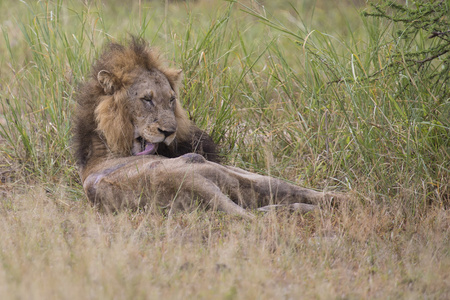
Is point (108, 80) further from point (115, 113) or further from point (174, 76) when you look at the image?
point (174, 76)

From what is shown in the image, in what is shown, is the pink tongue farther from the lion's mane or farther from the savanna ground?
the savanna ground

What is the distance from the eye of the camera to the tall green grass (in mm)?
5066

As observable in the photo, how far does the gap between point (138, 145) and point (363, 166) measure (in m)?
1.93

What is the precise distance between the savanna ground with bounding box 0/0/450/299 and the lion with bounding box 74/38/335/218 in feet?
0.55

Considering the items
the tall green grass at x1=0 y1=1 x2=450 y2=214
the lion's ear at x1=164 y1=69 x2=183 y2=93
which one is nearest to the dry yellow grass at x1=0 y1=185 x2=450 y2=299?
the tall green grass at x1=0 y1=1 x2=450 y2=214

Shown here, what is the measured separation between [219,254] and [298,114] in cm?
253

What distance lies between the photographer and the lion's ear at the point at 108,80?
5.17 m

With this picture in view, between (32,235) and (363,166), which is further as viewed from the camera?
(363,166)

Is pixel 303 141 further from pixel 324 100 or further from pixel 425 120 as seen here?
pixel 425 120

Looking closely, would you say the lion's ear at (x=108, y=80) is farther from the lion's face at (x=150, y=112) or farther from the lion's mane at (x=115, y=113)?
the lion's face at (x=150, y=112)

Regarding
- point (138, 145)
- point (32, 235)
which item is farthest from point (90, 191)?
point (32, 235)

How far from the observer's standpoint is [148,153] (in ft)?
17.1

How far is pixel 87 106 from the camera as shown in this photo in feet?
17.6

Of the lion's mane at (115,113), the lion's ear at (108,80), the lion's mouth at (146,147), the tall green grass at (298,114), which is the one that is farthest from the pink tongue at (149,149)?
the tall green grass at (298,114)
